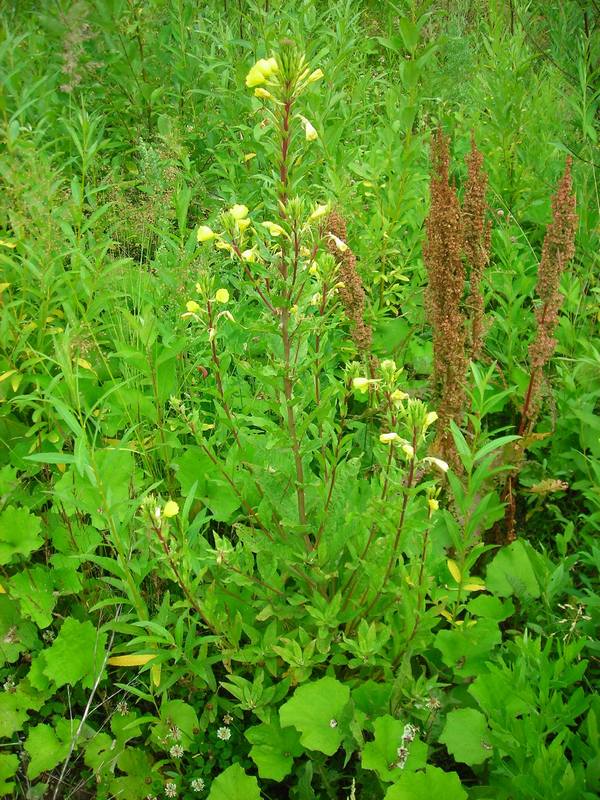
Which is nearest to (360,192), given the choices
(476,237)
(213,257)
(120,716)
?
(213,257)

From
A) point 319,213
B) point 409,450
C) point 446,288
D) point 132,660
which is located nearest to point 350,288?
point 446,288

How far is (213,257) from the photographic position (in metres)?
2.57

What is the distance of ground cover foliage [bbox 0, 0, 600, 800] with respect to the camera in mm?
1400

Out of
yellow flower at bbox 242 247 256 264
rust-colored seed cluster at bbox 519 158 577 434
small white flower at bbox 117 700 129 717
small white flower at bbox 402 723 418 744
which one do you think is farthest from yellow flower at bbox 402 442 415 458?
small white flower at bbox 117 700 129 717

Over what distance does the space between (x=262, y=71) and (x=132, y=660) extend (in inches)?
53.5

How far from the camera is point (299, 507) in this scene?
5.11 feet

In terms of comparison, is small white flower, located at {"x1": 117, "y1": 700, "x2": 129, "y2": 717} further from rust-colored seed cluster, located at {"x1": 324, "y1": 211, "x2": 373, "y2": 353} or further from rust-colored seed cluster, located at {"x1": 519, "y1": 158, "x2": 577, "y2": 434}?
rust-colored seed cluster, located at {"x1": 519, "y1": 158, "x2": 577, "y2": 434}

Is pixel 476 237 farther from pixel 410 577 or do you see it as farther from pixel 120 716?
pixel 120 716

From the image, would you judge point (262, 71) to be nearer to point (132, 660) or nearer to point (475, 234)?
point (475, 234)

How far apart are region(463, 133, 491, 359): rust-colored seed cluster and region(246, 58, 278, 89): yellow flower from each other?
1013 mm

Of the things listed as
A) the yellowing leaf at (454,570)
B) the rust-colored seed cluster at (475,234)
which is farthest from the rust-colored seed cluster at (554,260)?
the yellowing leaf at (454,570)

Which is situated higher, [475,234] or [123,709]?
[475,234]

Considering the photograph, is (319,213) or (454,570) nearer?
(319,213)

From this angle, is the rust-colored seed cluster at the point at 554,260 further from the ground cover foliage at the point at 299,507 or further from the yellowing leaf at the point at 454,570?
the yellowing leaf at the point at 454,570
